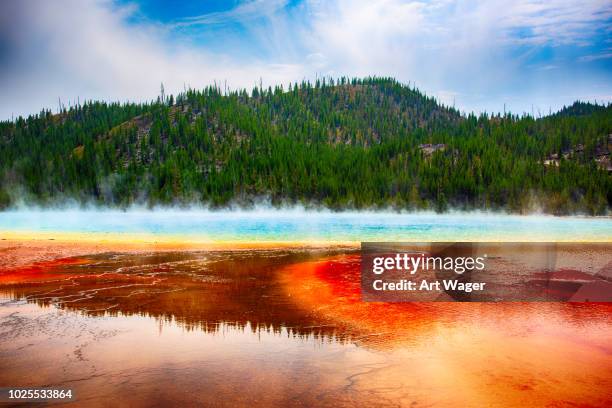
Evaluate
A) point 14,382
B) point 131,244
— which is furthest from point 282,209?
point 14,382

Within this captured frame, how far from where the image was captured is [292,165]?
377 feet

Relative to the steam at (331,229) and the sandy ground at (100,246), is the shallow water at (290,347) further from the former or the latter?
the steam at (331,229)

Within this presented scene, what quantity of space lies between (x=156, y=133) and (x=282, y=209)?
49623mm

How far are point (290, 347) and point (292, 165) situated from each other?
106206 mm

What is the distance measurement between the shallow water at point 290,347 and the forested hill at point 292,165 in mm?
87702

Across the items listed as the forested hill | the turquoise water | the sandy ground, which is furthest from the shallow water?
the forested hill

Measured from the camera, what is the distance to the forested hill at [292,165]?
332ft

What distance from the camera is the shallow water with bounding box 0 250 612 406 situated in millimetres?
7461

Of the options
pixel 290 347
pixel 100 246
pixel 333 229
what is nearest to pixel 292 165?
pixel 333 229

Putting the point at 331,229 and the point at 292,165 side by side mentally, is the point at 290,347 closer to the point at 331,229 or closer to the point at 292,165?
the point at 331,229

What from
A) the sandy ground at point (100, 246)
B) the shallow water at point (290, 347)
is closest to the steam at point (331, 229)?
the sandy ground at point (100, 246)

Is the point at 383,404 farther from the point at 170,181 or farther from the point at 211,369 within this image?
the point at 170,181

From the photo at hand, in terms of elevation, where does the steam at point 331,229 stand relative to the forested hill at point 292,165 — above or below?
below

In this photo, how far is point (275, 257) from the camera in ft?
74.4
